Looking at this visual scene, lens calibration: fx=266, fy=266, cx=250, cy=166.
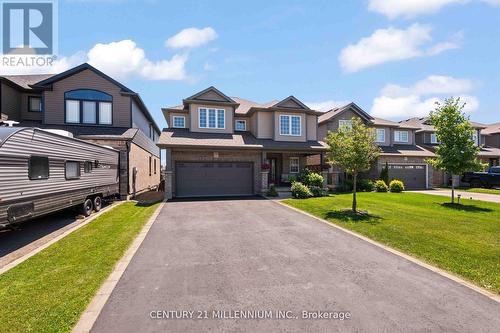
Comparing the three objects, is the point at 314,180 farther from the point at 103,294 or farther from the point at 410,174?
the point at 103,294

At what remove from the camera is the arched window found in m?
20.0

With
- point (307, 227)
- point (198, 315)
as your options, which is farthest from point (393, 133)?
point (198, 315)

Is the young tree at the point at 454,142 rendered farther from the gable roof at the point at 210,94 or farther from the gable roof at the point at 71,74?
the gable roof at the point at 71,74

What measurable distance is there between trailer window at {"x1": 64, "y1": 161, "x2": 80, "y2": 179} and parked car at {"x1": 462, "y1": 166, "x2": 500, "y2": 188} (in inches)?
1383

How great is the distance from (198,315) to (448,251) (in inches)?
294

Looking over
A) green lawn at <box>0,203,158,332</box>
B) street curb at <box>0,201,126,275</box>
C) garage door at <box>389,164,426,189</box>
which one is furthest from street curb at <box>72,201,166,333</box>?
garage door at <box>389,164,426,189</box>

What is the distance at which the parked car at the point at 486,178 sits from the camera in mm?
26391

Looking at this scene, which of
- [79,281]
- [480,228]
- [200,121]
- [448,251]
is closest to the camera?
[79,281]

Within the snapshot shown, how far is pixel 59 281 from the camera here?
5.66 metres

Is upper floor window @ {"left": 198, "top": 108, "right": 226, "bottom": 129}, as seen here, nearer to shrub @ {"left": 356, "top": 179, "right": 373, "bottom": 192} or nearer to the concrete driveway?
shrub @ {"left": 356, "top": 179, "right": 373, "bottom": 192}

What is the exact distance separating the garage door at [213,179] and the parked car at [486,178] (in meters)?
24.4

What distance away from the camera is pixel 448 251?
307 inches

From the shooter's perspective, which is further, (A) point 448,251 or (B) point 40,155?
(B) point 40,155

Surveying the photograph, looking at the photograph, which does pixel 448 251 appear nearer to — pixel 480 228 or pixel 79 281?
pixel 480 228
